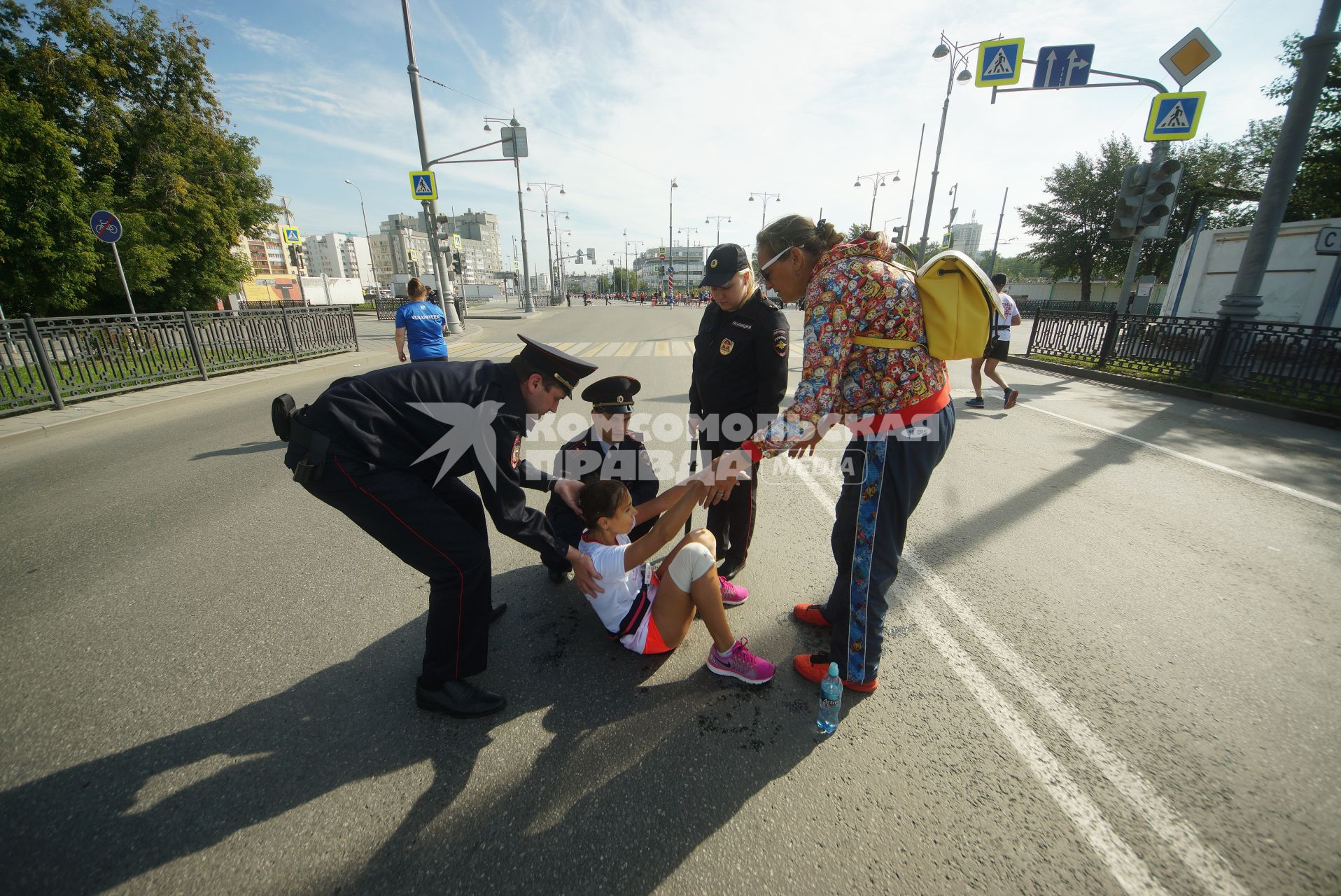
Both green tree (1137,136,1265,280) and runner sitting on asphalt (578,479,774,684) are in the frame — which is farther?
green tree (1137,136,1265,280)

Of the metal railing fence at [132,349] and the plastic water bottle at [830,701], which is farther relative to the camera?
the metal railing fence at [132,349]

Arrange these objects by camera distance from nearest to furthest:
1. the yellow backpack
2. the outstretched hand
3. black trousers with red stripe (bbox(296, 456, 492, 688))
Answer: the yellow backpack, black trousers with red stripe (bbox(296, 456, 492, 688)), the outstretched hand

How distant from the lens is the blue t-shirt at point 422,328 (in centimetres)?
627

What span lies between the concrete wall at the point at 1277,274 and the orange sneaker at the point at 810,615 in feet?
48.4

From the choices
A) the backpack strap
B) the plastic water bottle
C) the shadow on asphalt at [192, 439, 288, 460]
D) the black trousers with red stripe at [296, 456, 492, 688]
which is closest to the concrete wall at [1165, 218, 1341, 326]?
the backpack strap

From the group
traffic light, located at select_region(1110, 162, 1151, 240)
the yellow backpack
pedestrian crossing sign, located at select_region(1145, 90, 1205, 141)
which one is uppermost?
pedestrian crossing sign, located at select_region(1145, 90, 1205, 141)

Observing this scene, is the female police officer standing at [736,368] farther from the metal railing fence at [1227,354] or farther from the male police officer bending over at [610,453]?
the metal railing fence at [1227,354]

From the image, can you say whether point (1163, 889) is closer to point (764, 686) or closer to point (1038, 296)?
point (764, 686)

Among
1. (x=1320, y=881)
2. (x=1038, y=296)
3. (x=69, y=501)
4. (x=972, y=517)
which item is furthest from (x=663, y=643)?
(x=1038, y=296)

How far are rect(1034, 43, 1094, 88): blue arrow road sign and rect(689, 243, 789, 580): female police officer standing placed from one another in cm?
1082

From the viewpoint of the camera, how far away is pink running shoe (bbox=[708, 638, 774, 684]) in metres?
2.36

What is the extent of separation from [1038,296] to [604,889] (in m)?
64.1

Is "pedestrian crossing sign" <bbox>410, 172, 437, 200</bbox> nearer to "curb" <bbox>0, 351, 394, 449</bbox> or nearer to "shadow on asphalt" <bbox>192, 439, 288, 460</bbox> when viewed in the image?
"curb" <bbox>0, 351, 394, 449</bbox>

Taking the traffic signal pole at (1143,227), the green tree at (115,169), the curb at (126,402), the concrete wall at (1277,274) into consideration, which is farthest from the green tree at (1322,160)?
the green tree at (115,169)
